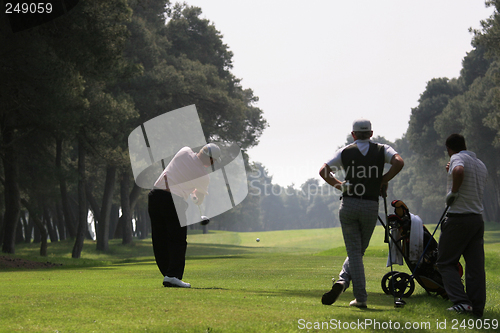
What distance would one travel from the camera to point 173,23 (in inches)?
1789

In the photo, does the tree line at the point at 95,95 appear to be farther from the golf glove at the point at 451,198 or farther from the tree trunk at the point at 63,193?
the golf glove at the point at 451,198

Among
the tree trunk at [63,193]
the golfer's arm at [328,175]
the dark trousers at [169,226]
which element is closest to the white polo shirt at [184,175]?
the dark trousers at [169,226]

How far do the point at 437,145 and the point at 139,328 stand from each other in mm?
64365

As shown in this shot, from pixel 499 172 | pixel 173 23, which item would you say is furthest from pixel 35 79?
pixel 499 172

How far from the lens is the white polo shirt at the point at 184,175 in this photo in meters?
8.55

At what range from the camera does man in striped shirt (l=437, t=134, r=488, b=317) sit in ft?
21.8

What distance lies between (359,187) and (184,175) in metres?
2.99

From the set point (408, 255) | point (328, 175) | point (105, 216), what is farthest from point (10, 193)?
point (328, 175)

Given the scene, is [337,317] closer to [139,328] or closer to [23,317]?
[139,328]

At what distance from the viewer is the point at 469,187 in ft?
22.1

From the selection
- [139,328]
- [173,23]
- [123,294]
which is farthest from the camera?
[173,23]

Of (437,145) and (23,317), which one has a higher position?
(437,145)

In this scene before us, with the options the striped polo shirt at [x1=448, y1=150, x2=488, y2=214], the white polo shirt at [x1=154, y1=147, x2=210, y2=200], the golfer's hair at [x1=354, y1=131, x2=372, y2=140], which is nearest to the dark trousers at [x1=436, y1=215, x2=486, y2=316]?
the striped polo shirt at [x1=448, y1=150, x2=488, y2=214]

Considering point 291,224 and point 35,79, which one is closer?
point 35,79
